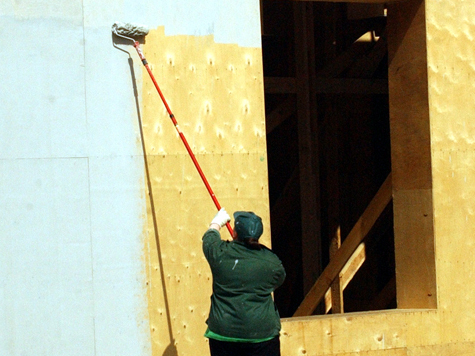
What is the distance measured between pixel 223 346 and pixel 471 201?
3.13 meters

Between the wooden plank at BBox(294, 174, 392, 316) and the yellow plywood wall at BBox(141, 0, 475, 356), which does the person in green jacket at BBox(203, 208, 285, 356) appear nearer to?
the yellow plywood wall at BBox(141, 0, 475, 356)

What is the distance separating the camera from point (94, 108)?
5.70m

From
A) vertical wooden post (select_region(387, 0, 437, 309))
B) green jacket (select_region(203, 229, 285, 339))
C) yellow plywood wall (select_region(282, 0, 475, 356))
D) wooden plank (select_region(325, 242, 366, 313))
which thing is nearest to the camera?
green jacket (select_region(203, 229, 285, 339))

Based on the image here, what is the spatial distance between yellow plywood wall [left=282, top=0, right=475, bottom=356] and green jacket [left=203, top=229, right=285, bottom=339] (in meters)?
1.93

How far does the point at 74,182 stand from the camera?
5645 millimetres

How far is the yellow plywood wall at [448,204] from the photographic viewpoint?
6.47m

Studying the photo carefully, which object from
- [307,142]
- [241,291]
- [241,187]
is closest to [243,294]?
[241,291]

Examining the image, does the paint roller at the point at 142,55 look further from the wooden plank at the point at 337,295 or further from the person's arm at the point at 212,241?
the wooden plank at the point at 337,295

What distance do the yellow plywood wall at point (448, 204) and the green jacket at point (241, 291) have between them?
193 centimetres

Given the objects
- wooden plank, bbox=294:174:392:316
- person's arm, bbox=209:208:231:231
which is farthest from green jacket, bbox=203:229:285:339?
wooden plank, bbox=294:174:392:316

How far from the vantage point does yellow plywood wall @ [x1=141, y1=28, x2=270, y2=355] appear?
5.83m

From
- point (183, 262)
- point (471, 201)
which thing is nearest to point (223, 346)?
point (183, 262)

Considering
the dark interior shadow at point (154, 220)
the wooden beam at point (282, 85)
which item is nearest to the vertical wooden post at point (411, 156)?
the dark interior shadow at point (154, 220)

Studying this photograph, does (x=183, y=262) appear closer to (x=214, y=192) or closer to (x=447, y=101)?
A: (x=214, y=192)
